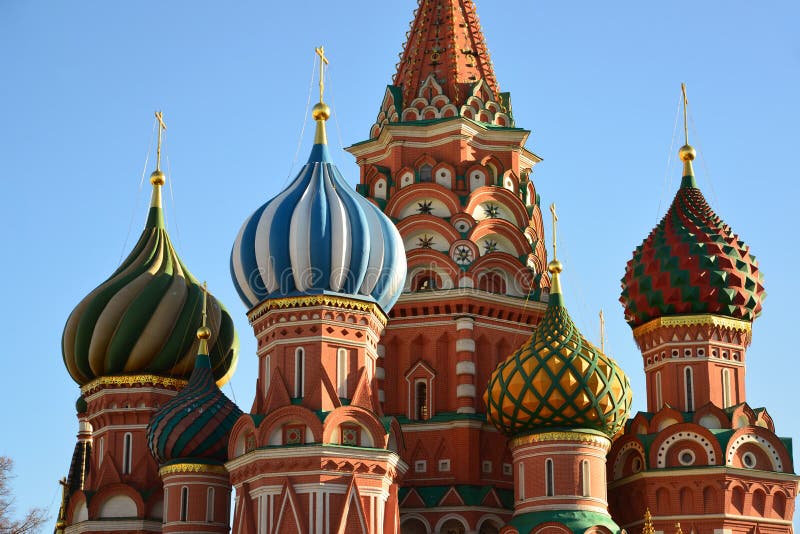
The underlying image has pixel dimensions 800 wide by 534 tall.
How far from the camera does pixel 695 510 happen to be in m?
27.0

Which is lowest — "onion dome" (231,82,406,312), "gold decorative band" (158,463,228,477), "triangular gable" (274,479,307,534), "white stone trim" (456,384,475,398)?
"triangular gable" (274,479,307,534)

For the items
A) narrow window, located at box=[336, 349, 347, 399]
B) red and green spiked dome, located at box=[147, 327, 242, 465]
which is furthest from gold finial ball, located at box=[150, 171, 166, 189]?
narrow window, located at box=[336, 349, 347, 399]

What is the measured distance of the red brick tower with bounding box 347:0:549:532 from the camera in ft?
92.9

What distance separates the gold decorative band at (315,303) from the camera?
84.3 feet

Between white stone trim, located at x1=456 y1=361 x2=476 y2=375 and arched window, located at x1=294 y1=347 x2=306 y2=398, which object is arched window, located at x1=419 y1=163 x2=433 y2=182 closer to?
white stone trim, located at x1=456 y1=361 x2=476 y2=375

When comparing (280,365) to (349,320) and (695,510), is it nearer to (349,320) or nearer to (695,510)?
(349,320)

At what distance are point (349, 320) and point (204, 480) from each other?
3669mm

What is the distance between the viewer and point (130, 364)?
3009 centimetres

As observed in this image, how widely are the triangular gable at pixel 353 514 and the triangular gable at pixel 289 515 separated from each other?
0.59 metres

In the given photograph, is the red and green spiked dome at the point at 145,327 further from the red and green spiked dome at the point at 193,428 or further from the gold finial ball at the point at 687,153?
the gold finial ball at the point at 687,153

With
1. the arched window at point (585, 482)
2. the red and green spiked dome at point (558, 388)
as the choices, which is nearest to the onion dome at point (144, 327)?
the red and green spiked dome at point (558, 388)

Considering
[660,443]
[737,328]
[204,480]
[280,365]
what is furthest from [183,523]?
[737,328]

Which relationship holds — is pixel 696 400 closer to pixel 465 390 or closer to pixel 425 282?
pixel 465 390

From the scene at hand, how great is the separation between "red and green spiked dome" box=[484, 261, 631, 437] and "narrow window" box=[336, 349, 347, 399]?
2.45 m
